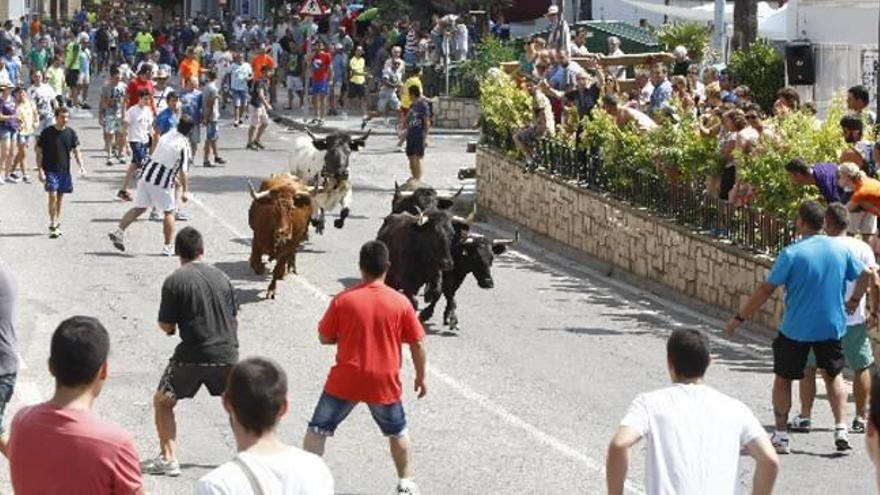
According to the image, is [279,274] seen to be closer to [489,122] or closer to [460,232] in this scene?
[460,232]

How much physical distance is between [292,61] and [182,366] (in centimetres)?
3391

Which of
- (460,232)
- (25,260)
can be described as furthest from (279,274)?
(25,260)

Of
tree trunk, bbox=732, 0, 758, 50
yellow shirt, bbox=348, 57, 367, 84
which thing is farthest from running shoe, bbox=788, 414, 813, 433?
yellow shirt, bbox=348, 57, 367, 84

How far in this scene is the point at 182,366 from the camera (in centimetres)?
1396

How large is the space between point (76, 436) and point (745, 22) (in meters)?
28.5

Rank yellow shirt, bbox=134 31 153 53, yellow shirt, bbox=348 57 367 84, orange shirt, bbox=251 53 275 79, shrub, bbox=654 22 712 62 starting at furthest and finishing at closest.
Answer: yellow shirt, bbox=134 31 153 53 < yellow shirt, bbox=348 57 367 84 < orange shirt, bbox=251 53 275 79 < shrub, bbox=654 22 712 62

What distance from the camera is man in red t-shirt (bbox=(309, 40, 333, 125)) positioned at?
43375mm

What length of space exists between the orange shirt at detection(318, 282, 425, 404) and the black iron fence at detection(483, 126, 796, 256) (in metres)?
8.08

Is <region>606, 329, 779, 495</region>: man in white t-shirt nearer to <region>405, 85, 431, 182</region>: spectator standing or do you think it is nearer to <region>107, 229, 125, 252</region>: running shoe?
<region>107, 229, 125, 252</region>: running shoe

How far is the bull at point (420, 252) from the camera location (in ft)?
65.6

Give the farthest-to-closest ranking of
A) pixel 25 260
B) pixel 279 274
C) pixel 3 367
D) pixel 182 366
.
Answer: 1. pixel 25 260
2. pixel 279 274
3. pixel 182 366
4. pixel 3 367

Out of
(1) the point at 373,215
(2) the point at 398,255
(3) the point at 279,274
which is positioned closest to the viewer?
(2) the point at 398,255

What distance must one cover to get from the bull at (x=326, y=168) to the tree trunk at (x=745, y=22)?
1175 cm

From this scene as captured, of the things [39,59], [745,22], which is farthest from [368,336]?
[39,59]
